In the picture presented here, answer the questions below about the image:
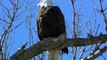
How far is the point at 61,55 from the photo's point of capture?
4160 millimetres

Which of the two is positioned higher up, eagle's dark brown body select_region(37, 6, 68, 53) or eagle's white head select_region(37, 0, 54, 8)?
eagle's white head select_region(37, 0, 54, 8)

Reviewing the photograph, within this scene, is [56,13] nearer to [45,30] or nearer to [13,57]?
[45,30]

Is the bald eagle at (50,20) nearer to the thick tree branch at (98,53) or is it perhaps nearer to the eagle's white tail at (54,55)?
the eagle's white tail at (54,55)

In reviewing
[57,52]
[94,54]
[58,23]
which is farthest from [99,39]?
[58,23]

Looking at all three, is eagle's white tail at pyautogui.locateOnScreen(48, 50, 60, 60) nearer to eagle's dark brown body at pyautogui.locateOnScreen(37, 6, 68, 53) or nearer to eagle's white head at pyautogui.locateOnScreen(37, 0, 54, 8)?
eagle's dark brown body at pyautogui.locateOnScreen(37, 6, 68, 53)

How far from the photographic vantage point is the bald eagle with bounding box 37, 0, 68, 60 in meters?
4.50

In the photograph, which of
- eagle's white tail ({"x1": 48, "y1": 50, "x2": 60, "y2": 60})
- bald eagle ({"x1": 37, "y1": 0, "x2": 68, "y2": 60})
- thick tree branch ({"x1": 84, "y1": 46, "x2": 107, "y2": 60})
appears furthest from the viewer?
bald eagle ({"x1": 37, "y1": 0, "x2": 68, "y2": 60})

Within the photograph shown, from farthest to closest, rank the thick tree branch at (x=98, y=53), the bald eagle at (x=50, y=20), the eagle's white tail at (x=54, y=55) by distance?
the bald eagle at (x=50, y=20)
the eagle's white tail at (x=54, y=55)
the thick tree branch at (x=98, y=53)

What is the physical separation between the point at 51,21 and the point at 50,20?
2 cm

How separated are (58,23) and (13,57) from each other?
180cm

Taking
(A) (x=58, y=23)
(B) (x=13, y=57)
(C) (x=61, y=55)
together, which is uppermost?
(B) (x=13, y=57)

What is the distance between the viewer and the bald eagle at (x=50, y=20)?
4496 mm

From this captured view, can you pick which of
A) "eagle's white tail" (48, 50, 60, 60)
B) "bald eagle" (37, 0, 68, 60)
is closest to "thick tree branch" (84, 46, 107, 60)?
"eagle's white tail" (48, 50, 60, 60)

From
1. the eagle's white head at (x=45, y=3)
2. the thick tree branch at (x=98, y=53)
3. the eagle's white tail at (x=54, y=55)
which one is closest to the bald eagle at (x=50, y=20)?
the eagle's white head at (x=45, y=3)
